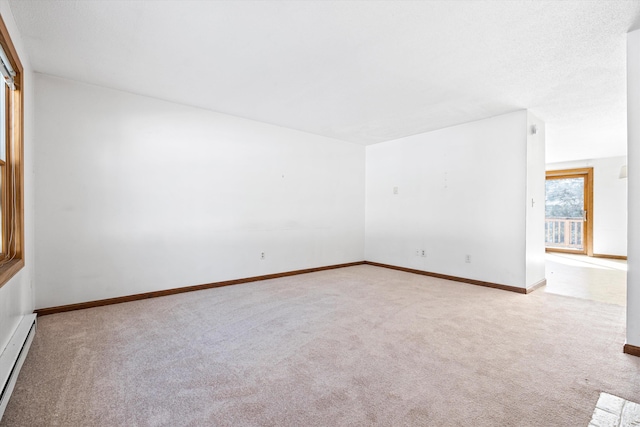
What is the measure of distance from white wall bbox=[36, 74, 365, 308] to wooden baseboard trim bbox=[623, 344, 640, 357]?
3.78 metres

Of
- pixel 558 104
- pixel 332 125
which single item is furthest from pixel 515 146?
pixel 332 125

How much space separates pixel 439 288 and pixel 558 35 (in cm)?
294

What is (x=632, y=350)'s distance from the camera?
2.21 m

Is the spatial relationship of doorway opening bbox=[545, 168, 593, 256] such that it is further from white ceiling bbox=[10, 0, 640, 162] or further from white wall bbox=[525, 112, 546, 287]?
white wall bbox=[525, 112, 546, 287]

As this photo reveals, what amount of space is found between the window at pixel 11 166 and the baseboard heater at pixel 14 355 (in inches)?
18.4

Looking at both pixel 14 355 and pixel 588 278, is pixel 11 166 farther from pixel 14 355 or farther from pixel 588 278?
pixel 588 278

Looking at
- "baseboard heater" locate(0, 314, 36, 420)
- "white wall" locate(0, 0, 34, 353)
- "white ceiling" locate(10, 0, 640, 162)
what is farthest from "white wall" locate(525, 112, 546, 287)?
"white wall" locate(0, 0, 34, 353)

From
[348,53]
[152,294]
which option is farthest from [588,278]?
[152,294]

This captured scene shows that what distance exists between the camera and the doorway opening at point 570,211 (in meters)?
7.19

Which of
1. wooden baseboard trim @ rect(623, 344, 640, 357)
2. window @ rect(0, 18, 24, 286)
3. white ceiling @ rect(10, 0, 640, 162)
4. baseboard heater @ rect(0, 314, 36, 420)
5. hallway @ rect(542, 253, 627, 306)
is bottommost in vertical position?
hallway @ rect(542, 253, 627, 306)

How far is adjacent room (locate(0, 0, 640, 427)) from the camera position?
5.89ft

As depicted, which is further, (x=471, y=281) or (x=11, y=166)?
(x=471, y=281)

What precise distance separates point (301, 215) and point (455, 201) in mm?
2384

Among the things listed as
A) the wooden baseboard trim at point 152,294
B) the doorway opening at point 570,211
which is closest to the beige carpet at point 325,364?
the wooden baseboard trim at point 152,294
